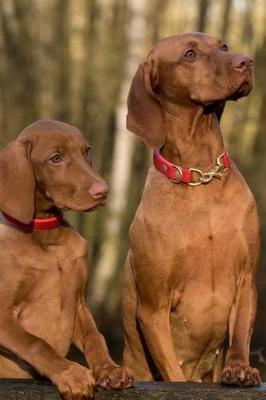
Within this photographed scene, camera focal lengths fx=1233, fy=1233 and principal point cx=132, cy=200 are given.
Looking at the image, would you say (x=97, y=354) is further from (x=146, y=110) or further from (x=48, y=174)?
(x=146, y=110)

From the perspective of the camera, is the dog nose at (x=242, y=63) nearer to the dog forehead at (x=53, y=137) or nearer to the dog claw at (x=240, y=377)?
the dog forehead at (x=53, y=137)

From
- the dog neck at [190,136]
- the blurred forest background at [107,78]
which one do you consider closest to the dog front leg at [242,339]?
the dog neck at [190,136]

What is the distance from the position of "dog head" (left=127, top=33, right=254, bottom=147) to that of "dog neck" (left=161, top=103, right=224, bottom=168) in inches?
1.8

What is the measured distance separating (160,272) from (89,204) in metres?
0.73

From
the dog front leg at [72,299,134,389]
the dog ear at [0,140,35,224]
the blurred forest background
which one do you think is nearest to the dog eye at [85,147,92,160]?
the dog ear at [0,140,35,224]

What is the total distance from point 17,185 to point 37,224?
0.90 ft

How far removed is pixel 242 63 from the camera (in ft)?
19.5

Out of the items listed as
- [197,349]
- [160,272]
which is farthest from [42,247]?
[197,349]

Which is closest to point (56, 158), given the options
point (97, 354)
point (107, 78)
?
point (97, 354)

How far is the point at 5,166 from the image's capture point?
570 centimetres

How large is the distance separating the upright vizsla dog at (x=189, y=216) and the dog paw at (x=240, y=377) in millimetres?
339

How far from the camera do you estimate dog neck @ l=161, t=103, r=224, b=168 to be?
6.24m

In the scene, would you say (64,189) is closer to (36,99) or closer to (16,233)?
(16,233)

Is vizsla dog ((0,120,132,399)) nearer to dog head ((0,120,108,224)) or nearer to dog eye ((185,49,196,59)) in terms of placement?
dog head ((0,120,108,224))
